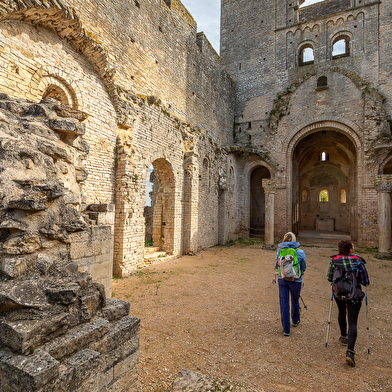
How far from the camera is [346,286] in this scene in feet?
12.4

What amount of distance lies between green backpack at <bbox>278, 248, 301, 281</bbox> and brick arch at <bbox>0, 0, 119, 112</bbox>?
693 centimetres

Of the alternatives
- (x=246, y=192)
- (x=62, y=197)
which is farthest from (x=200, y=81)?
(x=62, y=197)

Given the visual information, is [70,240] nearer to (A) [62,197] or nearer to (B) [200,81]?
(A) [62,197]

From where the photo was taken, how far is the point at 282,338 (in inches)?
180

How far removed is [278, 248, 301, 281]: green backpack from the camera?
4469 mm

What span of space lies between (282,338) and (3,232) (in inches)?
180

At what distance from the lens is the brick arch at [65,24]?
5.41 metres

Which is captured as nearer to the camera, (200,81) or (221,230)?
(200,81)

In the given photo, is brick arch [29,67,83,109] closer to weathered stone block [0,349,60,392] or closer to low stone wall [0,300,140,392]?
low stone wall [0,300,140,392]

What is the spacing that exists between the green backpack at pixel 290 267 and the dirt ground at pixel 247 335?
1132 millimetres

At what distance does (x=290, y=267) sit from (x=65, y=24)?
7.74m

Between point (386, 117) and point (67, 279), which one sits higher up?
point (386, 117)

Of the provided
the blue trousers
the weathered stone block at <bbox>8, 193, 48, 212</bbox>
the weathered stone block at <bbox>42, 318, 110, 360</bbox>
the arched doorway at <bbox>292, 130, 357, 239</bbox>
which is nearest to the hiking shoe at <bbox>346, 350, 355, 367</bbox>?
the blue trousers

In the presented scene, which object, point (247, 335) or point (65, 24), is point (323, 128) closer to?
point (65, 24)
